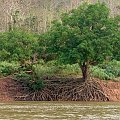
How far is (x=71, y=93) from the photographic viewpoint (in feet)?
160

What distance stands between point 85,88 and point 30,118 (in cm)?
1887

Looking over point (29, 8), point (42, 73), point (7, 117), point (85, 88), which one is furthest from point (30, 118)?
point (29, 8)

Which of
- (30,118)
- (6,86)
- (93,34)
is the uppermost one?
(93,34)

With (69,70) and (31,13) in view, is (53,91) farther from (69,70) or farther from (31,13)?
(31,13)

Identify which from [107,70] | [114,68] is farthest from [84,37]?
[114,68]

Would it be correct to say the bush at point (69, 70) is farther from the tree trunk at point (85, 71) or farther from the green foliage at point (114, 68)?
the tree trunk at point (85, 71)

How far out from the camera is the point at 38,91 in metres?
49.2

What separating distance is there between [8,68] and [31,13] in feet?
151

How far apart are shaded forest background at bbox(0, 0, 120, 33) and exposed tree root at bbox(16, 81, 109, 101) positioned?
31410 millimetres

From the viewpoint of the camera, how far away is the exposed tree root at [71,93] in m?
48.3

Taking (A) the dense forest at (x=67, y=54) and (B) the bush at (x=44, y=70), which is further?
(B) the bush at (x=44, y=70)

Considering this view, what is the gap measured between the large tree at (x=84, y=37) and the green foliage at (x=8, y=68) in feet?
13.6

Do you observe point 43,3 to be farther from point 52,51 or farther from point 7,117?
point 7,117

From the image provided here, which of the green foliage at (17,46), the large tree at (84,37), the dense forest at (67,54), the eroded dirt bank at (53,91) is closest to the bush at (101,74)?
the dense forest at (67,54)
